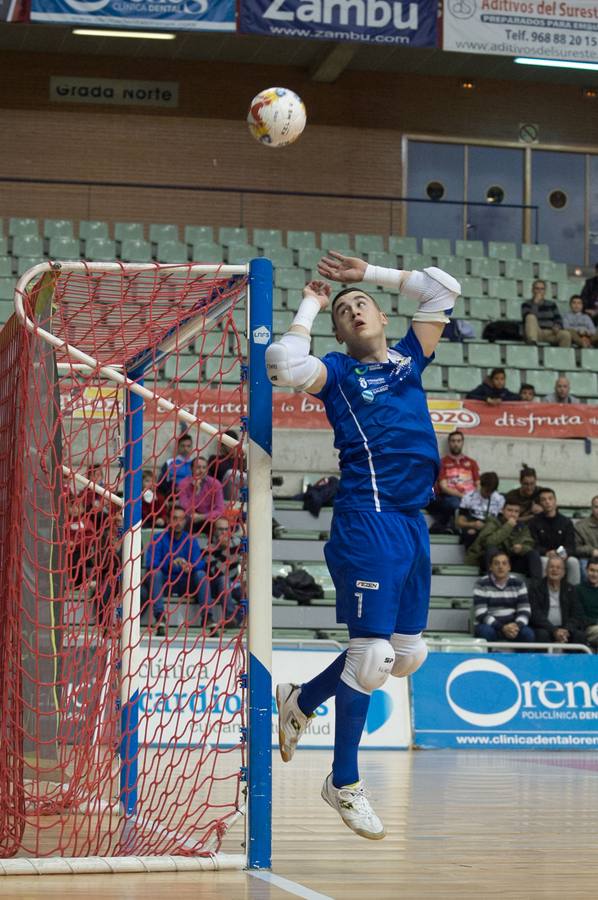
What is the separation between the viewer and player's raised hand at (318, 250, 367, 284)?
5848 mm

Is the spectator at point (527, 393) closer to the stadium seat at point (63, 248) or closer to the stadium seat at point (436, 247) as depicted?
the stadium seat at point (436, 247)

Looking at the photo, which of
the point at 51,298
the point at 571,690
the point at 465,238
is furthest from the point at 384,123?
the point at 51,298

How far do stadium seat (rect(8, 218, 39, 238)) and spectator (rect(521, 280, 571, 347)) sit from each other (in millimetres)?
8226

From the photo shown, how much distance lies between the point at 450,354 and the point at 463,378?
54 cm

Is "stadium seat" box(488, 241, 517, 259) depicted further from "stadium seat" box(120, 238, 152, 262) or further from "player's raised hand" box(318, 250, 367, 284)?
"player's raised hand" box(318, 250, 367, 284)

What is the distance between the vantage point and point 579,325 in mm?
21734

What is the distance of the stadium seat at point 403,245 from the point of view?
2312cm

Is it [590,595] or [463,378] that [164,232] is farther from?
[590,595]

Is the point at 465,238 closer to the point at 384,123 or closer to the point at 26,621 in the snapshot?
the point at 384,123

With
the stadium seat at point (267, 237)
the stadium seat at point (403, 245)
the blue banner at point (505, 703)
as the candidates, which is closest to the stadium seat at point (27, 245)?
the stadium seat at point (267, 237)

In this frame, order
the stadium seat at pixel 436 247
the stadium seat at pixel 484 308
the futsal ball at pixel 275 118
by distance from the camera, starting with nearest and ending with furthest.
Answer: the futsal ball at pixel 275 118
the stadium seat at pixel 484 308
the stadium seat at pixel 436 247

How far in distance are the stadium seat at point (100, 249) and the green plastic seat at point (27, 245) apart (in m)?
0.77

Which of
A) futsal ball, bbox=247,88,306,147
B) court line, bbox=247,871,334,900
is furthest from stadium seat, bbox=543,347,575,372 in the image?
court line, bbox=247,871,334,900

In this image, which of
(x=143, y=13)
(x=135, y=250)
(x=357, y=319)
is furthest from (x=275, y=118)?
(x=135, y=250)
